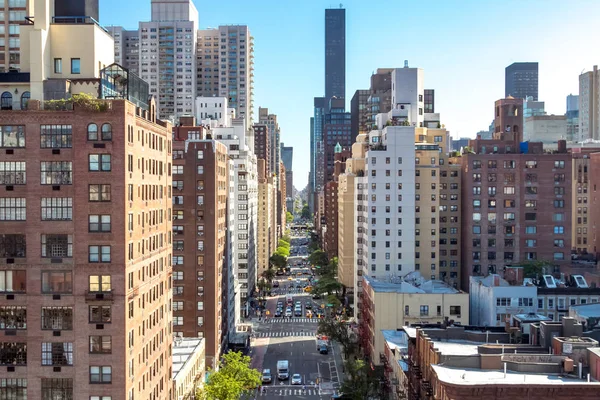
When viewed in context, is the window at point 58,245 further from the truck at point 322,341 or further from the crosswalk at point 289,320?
the crosswalk at point 289,320

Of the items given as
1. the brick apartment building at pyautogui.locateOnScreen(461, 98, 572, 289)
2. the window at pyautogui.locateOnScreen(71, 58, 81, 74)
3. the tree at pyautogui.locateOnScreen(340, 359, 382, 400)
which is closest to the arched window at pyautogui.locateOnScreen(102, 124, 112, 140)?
the window at pyautogui.locateOnScreen(71, 58, 81, 74)

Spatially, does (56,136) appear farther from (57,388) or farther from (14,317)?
(57,388)

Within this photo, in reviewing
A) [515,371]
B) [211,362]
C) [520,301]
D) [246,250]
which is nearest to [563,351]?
[515,371]

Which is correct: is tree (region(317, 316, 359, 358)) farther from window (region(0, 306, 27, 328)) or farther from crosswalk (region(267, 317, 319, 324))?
window (region(0, 306, 27, 328))

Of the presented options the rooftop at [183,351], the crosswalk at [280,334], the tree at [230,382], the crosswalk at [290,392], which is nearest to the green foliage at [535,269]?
the crosswalk at [290,392]

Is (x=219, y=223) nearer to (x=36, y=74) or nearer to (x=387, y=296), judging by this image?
(x=387, y=296)

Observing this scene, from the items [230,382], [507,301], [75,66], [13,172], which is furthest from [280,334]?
[13,172]
